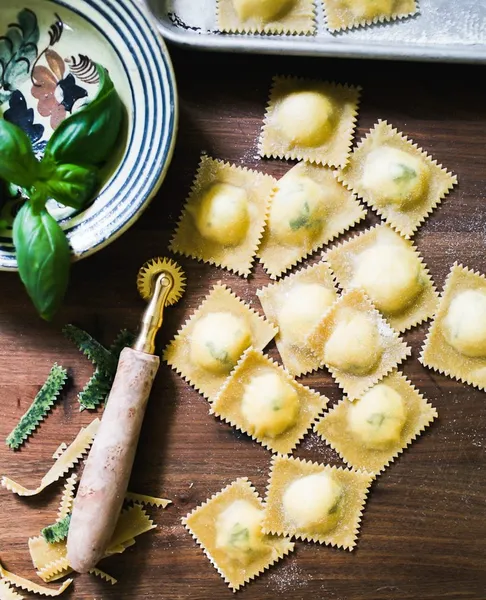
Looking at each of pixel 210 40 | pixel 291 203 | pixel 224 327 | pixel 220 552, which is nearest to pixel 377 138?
pixel 291 203

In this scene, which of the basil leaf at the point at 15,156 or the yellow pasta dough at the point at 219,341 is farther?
the yellow pasta dough at the point at 219,341

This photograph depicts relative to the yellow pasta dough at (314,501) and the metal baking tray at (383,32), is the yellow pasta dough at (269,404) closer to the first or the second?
the yellow pasta dough at (314,501)

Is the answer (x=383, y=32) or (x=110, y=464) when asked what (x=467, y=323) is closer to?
(x=383, y=32)

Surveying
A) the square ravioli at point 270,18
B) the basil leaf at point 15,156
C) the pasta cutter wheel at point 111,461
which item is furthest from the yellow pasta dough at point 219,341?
the square ravioli at point 270,18

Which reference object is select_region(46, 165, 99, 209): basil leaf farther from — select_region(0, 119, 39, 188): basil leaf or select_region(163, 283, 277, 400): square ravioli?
select_region(163, 283, 277, 400): square ravioli

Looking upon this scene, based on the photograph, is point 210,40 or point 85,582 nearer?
point 210,40

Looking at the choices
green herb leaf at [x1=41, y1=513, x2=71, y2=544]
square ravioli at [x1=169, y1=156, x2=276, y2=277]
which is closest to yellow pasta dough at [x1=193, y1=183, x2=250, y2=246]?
square ravioli at [x1=169, y1=156, x2=276, y2=277]

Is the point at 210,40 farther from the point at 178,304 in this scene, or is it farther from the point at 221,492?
the point at 221,492
